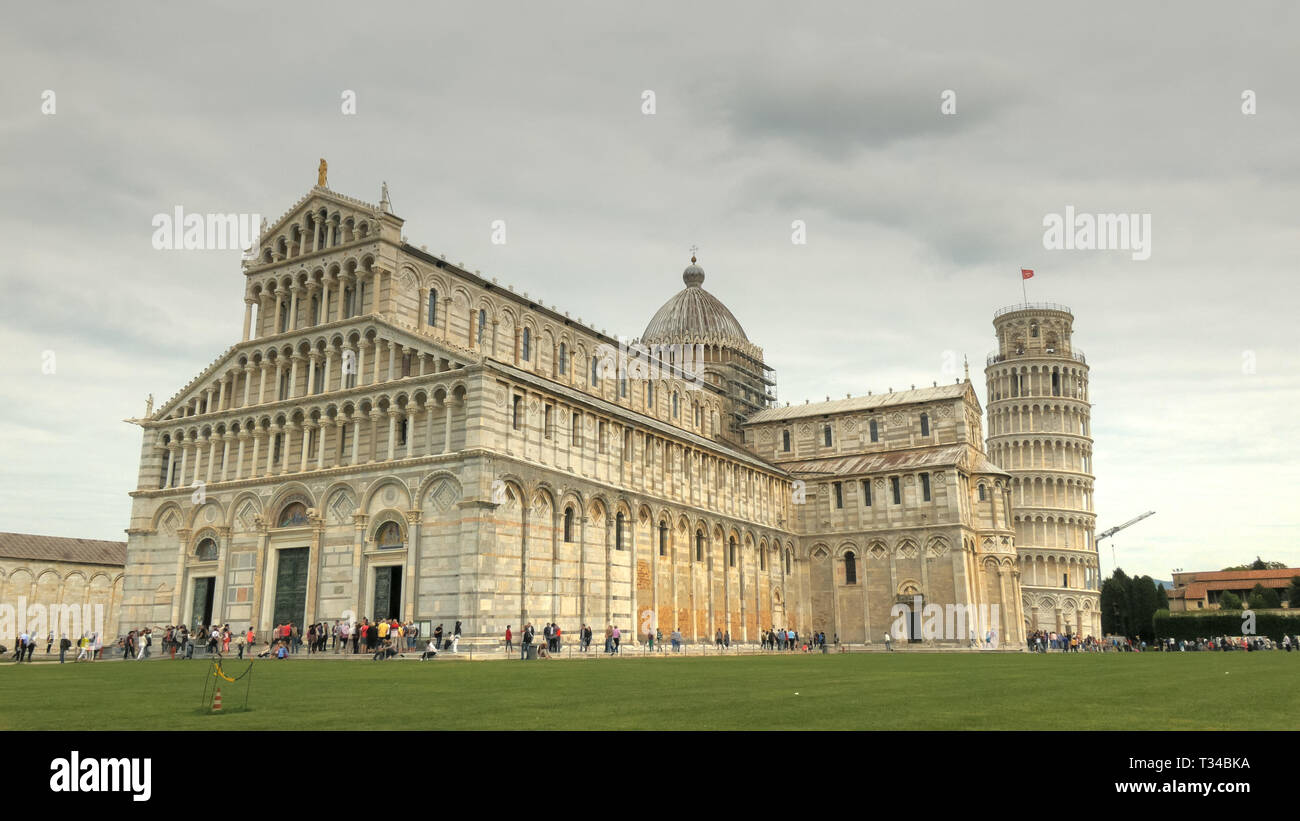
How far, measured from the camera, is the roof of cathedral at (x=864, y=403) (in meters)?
71.4

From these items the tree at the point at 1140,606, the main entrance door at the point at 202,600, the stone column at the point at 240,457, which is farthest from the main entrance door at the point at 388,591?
the tree at the point at 1140,606

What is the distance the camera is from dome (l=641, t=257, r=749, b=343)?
3204 inches

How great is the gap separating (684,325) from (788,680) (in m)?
63.4

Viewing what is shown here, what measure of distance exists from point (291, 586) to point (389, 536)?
20.5 feet

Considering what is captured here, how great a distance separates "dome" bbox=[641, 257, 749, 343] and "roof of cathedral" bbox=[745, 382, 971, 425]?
26.1 feet

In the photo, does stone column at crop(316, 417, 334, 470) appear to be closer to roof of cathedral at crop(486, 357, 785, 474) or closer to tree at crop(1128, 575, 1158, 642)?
roof of cathedral at crop(486, 357, 785, 474)

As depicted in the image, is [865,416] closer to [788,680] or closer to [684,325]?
[684,325]

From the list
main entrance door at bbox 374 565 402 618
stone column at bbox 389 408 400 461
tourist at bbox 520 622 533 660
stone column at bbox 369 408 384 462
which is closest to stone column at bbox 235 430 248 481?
stone column at bbox 369 408 384 462

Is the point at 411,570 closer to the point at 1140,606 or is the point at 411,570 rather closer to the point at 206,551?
the point at 206,551

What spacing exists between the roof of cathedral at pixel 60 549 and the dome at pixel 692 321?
45193mm

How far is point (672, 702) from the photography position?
557 inches

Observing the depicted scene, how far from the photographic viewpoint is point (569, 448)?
4566cm

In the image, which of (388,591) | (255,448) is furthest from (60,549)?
(388,591)

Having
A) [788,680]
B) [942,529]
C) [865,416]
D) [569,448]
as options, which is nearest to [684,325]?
[865,416]
